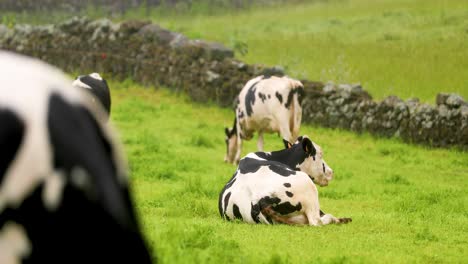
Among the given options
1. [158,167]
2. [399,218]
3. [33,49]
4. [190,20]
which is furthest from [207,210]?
[190,20]

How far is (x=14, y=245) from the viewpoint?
222cm

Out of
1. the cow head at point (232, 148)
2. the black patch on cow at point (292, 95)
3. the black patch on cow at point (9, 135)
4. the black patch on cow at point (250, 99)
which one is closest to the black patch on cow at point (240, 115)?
the black patch on cow at point (250, 99)

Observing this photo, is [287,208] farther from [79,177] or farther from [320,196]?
[79,177]

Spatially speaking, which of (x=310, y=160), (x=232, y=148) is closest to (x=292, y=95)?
(x=232, y=148)

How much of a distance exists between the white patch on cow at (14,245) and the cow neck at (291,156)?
7.50 meters

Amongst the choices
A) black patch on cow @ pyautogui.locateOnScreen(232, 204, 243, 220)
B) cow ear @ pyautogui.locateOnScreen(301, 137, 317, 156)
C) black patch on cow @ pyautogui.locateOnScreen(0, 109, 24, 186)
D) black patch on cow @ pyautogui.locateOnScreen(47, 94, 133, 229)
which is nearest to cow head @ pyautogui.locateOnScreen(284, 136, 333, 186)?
cow ear @ pyautogui.locateOnScreen(301, 137, 317, 156)

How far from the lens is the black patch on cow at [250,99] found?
14611mm

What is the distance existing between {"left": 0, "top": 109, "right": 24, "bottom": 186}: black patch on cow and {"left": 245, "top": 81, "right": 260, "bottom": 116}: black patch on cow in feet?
40.8

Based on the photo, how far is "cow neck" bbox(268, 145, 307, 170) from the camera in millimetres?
9734

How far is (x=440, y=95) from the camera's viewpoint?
17516mm

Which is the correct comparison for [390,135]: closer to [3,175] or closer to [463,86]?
[463,86]

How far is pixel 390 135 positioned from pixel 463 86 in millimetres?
3290

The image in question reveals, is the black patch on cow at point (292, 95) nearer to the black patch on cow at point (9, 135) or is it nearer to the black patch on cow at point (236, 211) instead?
the black patch on cow at point (236, 211)

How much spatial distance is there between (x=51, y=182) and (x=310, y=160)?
25.9ft
